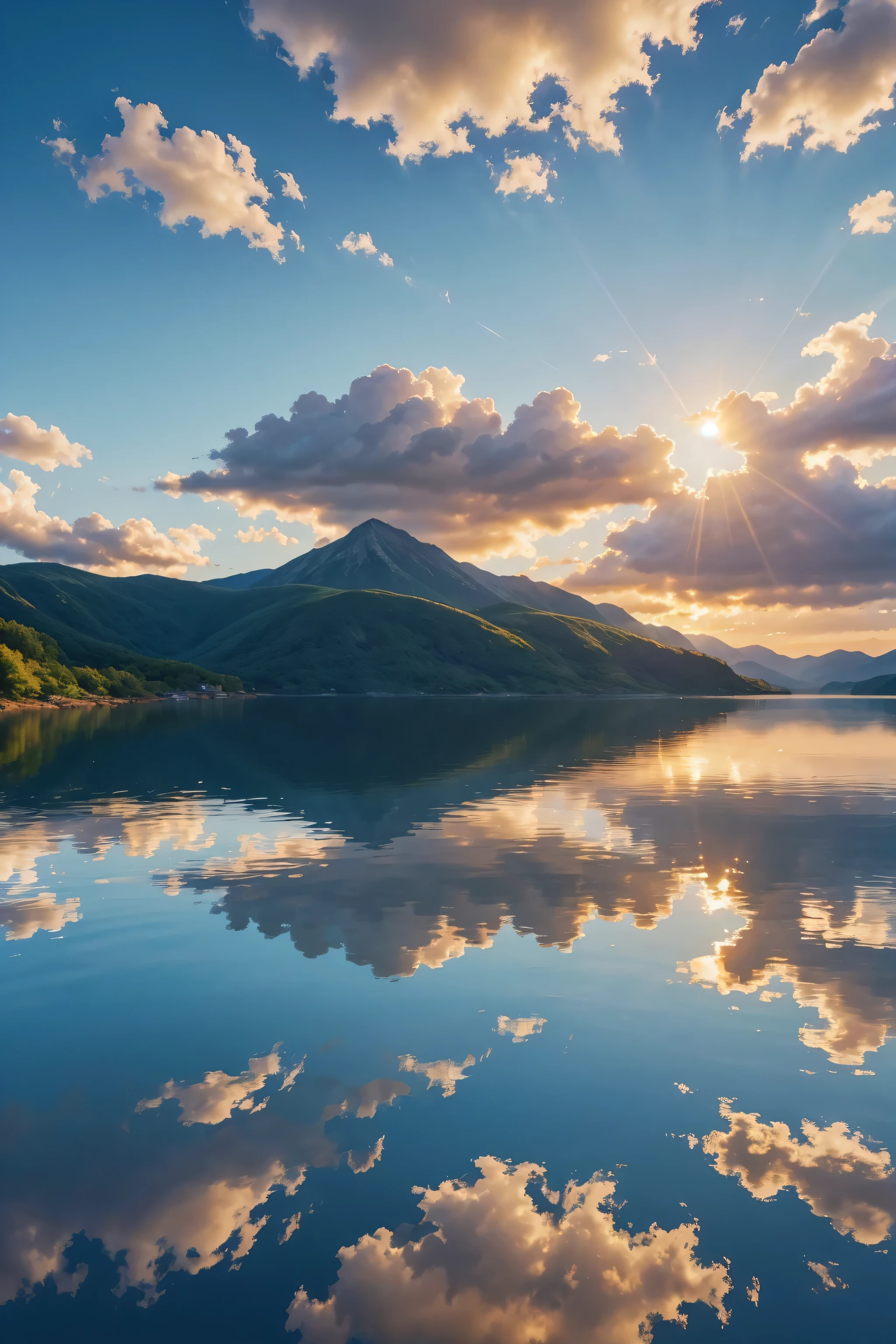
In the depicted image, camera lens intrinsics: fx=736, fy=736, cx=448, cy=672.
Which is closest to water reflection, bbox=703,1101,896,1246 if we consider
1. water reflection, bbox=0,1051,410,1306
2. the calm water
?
the calm water

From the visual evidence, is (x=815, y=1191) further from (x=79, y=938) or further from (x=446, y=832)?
(x=446, y=832)

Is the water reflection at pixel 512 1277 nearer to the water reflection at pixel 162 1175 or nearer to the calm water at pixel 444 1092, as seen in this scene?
the calm water at pixel 444 1092

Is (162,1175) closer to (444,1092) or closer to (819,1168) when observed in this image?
(444,1092)

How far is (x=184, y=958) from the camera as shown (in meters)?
17.5

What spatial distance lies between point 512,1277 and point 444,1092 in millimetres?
3606

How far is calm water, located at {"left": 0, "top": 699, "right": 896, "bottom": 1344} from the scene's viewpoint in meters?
7.80

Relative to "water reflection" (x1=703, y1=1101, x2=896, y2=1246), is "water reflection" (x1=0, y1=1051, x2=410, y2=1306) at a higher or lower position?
higher

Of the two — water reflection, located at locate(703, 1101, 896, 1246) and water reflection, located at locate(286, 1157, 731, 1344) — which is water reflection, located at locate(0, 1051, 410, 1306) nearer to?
water reflection, located at locate(286, 1157, 731, 1344)

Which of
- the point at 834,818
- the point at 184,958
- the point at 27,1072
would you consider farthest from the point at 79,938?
the point at 834,818

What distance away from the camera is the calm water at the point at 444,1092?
25.6 feet

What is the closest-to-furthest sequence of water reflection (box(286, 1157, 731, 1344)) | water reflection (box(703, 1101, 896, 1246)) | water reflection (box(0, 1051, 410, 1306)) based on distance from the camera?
water reflection (box(286, 1157, 731, 1344)) → water reflection (box(0, 1051, 410, 1306)) → water reflection (box(703, 1101, 896, 1246))

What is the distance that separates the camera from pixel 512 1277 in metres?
7.99

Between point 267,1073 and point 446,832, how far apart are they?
68.3ft

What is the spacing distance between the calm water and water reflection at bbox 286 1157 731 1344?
32 millimetres
